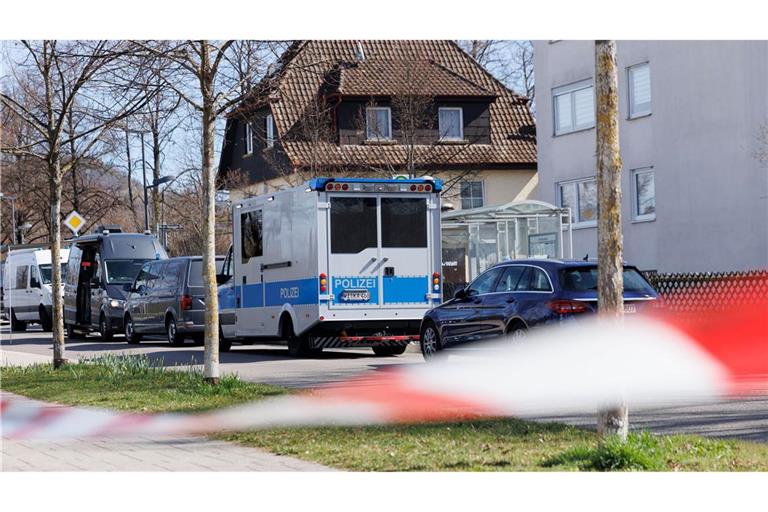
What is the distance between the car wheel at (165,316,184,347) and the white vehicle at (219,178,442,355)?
20.3 ft

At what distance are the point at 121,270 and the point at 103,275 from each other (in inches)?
19.2

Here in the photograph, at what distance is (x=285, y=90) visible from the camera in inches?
709

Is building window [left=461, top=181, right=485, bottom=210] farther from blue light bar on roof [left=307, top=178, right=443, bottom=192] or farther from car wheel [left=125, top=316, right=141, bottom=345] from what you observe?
blue light bar on roof [left=307, top=178, right=443, bottom=192]

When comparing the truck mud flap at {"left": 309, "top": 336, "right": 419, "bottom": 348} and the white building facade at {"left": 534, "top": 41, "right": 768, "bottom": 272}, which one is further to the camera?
the white building facade at {"left": 534, "top": 41, "right": 768, "bottom": 272}

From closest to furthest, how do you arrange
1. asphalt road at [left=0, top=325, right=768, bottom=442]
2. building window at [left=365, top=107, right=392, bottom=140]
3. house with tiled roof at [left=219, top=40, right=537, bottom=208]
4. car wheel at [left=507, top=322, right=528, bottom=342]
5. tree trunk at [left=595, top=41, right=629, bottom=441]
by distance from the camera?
tree trunk at [left=595, top=41, right=629, bottom=441] < asphalt road at [left=0, top=325, right=768, bottom=442] < car wheel at [left=507, top=322, right=528, bottom=342] < building window at [left=365, top=107, right=392, bottom=140] < house with tiled roof at [left=219, top=40, right=537, bottom=208]

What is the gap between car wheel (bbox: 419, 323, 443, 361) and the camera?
20328 millimetres

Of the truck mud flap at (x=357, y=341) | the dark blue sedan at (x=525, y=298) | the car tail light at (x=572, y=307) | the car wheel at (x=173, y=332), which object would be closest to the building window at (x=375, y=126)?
the car wheel at (x=173, y=332)

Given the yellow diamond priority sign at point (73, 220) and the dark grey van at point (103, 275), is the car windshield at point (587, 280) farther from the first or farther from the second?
the yellow diamond priority sign at point (73, 220)

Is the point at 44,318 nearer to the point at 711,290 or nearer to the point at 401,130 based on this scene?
the point at 401,130

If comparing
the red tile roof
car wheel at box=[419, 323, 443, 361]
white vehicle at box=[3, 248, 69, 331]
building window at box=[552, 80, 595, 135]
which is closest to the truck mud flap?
car wheel at box=[419, 323, 443, 361]

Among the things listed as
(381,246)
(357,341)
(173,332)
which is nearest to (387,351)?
(357,341)

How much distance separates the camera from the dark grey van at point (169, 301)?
92.7 feet

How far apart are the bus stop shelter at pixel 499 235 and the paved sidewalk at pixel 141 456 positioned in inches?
803
